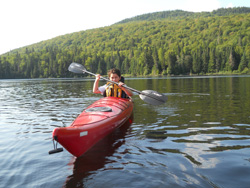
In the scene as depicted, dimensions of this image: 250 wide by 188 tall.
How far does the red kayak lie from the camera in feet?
15.6

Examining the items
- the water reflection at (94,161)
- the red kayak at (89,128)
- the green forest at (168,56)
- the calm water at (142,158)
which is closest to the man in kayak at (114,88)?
the red kayak at (89,128)

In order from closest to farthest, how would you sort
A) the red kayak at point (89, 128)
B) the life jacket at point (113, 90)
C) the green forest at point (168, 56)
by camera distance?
the red kayak at point (89, 128) → the life jacket at point (113, 90) → the green forest at point (168, 56)

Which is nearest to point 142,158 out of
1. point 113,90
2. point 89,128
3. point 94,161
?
point 94,161

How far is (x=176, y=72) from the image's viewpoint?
10312cm

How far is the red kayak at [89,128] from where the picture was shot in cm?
477

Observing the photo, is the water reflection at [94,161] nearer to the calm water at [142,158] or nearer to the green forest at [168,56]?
the calm water at [142,158]

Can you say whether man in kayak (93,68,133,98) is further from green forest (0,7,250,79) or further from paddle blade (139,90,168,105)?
green forest (0,7,250,79)

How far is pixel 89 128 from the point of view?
548cm

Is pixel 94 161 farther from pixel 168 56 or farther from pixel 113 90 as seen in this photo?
pixel 168 56

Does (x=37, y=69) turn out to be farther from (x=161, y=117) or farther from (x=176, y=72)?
(x=161, y=117)

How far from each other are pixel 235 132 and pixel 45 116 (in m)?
7.75

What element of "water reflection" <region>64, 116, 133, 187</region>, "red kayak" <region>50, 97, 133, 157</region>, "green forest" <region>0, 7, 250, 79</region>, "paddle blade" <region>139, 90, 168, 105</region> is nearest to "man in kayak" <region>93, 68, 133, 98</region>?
"paddle blade" <region>139, 90, 168, 105</region>

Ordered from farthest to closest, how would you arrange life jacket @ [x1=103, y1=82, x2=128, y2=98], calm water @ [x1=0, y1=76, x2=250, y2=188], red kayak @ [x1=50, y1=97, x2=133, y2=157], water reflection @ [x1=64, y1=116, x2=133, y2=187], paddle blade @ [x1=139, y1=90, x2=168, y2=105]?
life jacket @ [x1=103, y1=82, x2=128, y2=98]
paddle blade @ [x1=139, y1=90, x2=168, y2=105]
red kayak @ [x1=50, y1=97, x2=133, y2=157]
water reflection @ [x1=64, y1=116, x2=133, y2=187]
calm water @ [x1=0, y1=76, x2=250, y2=188]

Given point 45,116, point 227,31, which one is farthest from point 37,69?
point 45,116
